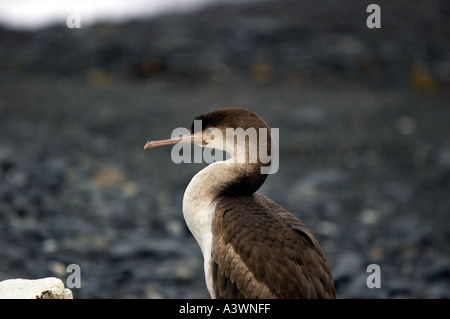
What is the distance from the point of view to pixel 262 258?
5.02 meters

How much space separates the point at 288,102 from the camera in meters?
13.6

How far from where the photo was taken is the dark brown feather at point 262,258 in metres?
4.99

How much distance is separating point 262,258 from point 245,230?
0.29 meters

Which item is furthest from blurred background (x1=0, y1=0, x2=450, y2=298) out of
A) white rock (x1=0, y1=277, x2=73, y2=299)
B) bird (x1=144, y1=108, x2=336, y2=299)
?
bird (x1=144, y1=108, x2=336, y2=299)

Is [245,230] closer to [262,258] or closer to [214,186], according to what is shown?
[262,258]

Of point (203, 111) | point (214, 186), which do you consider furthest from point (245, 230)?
point (203, 111)

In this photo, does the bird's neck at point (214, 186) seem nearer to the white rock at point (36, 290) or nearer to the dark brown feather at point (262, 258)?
the dark brown feather at point (262, 258)

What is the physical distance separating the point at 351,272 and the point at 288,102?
599 centimetres

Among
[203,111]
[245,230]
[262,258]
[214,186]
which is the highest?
[203,111]

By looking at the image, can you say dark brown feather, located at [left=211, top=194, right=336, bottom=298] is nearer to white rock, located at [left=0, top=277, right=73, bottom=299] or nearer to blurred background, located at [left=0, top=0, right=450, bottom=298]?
white rock, located at [left=0, top=277, right=73, bottom=299]

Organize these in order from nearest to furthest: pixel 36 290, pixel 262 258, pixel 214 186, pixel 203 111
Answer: pixel 262 258, pixel 36 290, pixel 214 186, pixel 203 111

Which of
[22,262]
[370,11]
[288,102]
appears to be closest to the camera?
[22,262]
